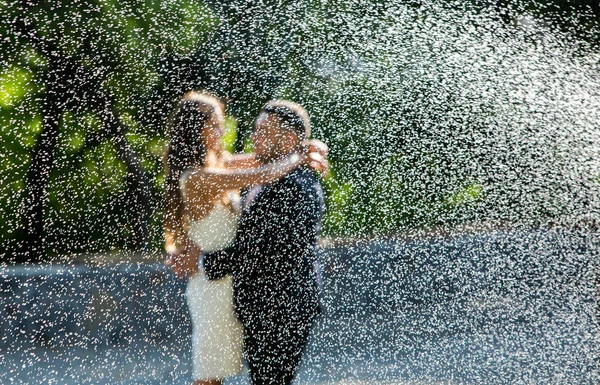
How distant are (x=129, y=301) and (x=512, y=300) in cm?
338

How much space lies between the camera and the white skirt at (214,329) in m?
2.92

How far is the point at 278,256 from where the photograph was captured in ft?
8.86

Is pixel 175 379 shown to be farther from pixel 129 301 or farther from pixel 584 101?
pixel 584 101

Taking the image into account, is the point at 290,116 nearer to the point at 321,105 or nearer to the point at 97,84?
the point at 97,84

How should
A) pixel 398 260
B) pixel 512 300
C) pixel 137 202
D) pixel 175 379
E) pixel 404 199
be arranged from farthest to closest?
pixel 404 199, pixel 137 202, pixel 512 300, pixel 398 260, pixel 175 379

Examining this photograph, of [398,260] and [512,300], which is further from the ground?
[398,260]

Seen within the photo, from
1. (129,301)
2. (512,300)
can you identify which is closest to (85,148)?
(129,301)

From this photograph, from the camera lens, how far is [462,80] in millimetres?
11602

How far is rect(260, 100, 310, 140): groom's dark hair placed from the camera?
9.05 ft

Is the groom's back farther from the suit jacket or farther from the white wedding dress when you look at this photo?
the white wedding dress

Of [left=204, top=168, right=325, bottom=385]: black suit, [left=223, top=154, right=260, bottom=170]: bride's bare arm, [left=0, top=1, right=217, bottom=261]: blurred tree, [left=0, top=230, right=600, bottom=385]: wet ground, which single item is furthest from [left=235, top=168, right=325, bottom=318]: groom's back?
[left=0, top=1, right=217, bottom=261]: blurred tree

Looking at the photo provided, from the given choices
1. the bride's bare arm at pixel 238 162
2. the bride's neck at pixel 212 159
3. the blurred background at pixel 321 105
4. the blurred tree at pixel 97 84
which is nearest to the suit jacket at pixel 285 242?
the bride's neck at pixel 212 159

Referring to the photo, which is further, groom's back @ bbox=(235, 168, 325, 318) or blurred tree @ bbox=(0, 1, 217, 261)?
blurred tree @ bbox=(0, 1, 217, 261)

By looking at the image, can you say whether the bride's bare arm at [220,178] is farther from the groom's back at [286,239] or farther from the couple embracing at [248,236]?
the groom's back at [286,239]
